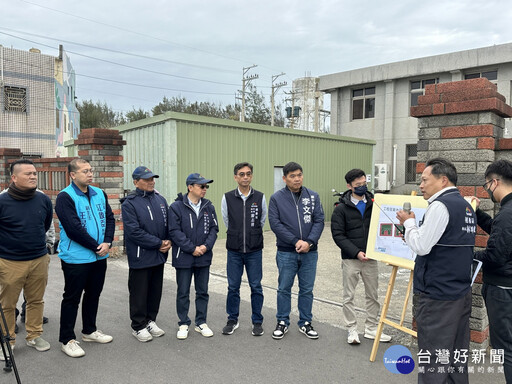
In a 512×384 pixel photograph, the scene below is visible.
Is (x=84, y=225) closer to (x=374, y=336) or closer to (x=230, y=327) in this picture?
(x=230, y=327)

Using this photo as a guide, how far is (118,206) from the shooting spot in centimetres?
812

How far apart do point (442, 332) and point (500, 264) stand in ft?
2.20

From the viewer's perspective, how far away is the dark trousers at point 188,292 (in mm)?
4176

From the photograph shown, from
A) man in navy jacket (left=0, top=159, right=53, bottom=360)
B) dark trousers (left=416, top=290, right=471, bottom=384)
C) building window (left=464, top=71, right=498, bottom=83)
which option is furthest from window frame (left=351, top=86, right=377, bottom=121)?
man in navy jacket (left=0, top=159, right=53, bottom=360)

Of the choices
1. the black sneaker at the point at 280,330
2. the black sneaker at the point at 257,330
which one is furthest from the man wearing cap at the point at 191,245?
the black sneaker at the point at 280,330

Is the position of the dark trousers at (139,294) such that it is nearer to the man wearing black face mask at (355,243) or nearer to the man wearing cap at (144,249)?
the man wearing cap at (144,249)

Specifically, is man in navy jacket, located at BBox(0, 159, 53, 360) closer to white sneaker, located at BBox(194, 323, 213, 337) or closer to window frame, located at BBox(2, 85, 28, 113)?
white sneaker, located at BBox(194, 323, 213, 337)

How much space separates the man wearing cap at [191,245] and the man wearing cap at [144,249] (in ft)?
0.53

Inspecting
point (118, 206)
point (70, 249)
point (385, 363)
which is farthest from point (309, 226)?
point (118, 206)

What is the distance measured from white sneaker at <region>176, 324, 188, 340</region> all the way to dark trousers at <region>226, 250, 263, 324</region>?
1.65ft

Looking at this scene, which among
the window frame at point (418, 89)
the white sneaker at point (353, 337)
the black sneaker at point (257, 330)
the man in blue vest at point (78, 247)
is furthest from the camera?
the window frame at point (418, 89)

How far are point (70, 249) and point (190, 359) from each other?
62.1 inches

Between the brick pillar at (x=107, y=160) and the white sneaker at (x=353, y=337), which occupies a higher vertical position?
the brick pillar at (x=107, y=160)

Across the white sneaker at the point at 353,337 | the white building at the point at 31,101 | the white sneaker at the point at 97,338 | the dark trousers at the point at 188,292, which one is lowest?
the white sneaker at the point at 97,338
